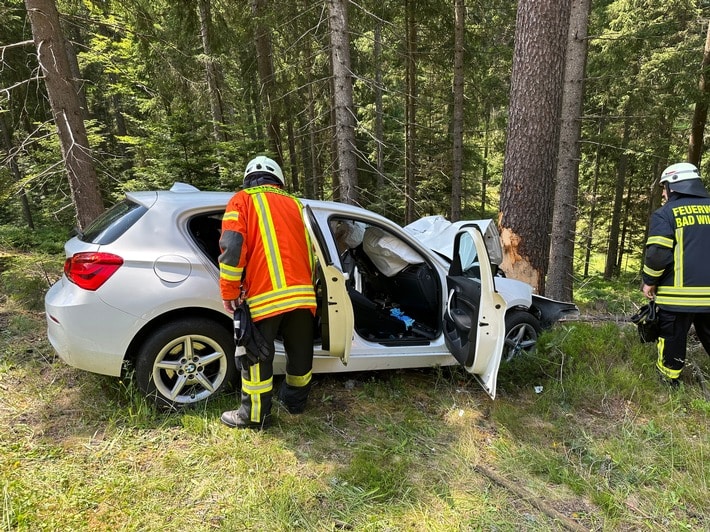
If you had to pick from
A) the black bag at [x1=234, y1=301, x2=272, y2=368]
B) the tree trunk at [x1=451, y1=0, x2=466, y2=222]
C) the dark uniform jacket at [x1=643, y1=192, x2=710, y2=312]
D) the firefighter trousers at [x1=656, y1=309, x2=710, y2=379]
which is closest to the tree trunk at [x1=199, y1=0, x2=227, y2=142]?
the tree trunk at [x1=451, y1=0, x2=466, y2=222]

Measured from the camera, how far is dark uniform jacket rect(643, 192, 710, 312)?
3.44 metres

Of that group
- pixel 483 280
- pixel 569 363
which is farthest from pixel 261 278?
pixel 569 363

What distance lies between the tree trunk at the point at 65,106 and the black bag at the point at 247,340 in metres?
4.01

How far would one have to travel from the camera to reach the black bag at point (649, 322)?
12.3ft

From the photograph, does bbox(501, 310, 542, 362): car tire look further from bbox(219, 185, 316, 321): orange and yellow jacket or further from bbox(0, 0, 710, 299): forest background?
bbox(219, 185, 316, 321): orange and yellow jacket

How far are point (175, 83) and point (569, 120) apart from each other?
26.9 feet

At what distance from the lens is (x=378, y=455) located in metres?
2.88

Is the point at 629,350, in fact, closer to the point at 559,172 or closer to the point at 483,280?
the point at 483,280

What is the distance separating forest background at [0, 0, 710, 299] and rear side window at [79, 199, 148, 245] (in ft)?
9.16

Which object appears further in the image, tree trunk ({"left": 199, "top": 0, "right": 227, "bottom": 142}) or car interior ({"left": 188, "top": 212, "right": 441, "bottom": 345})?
tree trunk ({"left": 199, "top": 0, "right": 227, "bottom": 142})

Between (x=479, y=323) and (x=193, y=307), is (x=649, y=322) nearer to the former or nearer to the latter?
(x=479, y=323)

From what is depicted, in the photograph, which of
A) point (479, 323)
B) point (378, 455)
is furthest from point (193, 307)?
point (479, 323)

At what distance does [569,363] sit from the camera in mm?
3973

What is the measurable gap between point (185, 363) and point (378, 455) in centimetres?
155
